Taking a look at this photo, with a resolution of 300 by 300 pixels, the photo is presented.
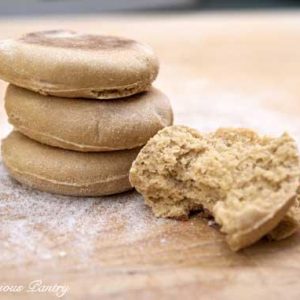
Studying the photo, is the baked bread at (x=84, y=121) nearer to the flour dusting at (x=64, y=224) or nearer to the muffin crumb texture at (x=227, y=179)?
the muffin crumb texture at (x=227, y=179)

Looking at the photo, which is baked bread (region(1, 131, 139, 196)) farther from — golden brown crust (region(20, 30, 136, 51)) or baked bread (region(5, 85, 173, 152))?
golden brown crust (region(20, 30, 136, 51))

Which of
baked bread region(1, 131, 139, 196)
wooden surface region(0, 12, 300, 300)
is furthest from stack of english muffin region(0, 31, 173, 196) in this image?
wooden surface region(0, 12, 300, 300)

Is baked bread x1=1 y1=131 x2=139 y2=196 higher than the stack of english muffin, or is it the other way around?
the stack of english muffin

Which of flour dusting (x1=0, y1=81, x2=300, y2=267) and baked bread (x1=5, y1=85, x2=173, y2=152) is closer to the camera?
flour dusting (x1=0, y1=81, x2=300, y2=267)

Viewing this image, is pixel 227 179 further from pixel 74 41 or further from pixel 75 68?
pixel 74 41

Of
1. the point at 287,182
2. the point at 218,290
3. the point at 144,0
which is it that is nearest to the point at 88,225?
the point at 218,290

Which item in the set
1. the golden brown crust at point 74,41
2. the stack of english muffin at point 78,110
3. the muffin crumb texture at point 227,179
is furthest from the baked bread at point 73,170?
the golden brown crust at point 74,41

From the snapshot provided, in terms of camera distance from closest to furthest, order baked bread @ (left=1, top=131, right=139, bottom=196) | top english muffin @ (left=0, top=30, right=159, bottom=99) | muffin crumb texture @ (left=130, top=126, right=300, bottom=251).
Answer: muffin crumb texture @ (left=130, top=126, right=300, bottom=251) < top english muffin @ (left=0, top=30, right=159, bottom=99) < baked bread @ (left=1, top=131, right=139, bottom=196)
